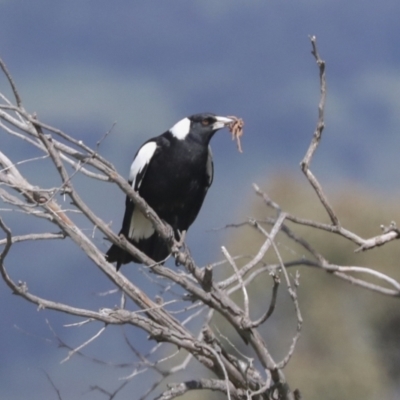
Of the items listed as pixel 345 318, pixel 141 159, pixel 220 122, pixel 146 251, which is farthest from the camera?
pixel 345 318

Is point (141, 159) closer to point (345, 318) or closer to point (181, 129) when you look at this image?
point (181, 129)

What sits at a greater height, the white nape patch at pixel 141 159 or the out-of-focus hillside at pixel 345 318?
the out-of-focus hillside at pixel 345 318

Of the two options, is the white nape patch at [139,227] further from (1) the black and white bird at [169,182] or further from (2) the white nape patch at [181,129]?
(2) the white nape patch at [181,129]

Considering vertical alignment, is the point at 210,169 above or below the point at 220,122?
below

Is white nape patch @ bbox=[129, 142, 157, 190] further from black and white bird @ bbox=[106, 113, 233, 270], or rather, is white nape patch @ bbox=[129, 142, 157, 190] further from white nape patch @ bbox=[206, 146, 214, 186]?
white nape patch @ bbox=[206, 146, 214, 186]

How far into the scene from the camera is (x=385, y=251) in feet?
41.6

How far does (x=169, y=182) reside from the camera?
447 cm

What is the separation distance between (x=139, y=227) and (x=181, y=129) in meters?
0.54

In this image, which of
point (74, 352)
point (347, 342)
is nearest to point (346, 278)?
point (74, 352)

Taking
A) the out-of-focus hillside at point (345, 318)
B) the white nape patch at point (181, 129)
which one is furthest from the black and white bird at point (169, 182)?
the out-of-focus hillside at point (345, 318)

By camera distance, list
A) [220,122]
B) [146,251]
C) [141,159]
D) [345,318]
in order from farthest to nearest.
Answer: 1. [345,318]
2. [220,122]
3. [141,159]
4. [146,251]

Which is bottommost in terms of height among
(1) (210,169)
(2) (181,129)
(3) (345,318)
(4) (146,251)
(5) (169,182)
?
(4) (146,251)

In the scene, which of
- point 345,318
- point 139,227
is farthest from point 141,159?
point 345,318

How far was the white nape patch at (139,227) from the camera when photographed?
4.49 meters
